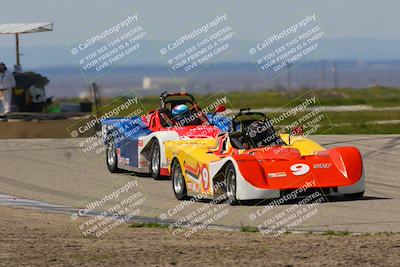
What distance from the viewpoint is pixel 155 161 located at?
2002 centimetres

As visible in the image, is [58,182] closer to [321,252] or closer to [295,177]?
[295,177]

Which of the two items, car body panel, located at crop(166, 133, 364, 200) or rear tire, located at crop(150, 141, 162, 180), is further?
rear tire, located at crop(150, 141, 162, 180)

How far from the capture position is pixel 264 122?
17.4 meters

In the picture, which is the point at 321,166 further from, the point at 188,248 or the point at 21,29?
the point at 21,29

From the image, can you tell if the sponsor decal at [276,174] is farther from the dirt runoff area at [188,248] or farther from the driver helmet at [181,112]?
the driver helmet at [181,112]

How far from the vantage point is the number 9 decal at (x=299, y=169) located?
1595 centimetres

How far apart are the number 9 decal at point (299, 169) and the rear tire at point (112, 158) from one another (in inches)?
249

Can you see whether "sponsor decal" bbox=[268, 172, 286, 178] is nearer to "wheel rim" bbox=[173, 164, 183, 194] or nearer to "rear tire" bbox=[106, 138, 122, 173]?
"wheel rim" bbox=[173, 164, 183, 194]

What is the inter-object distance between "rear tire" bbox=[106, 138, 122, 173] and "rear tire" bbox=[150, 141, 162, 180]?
1.69 metres

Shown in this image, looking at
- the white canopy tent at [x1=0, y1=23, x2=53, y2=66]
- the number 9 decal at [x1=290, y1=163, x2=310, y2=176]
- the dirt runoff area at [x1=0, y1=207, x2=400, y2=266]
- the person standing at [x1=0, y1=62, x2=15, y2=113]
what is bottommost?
the dirt runoff area at [x1=0, y1=207, x2=400, y2=266]

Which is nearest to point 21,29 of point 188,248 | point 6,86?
point 6,86

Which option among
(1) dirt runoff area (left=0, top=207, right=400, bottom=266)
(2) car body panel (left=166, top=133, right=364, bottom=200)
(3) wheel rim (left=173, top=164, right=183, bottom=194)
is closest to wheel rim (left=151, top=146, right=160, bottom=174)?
(3) wheel rim (left=173, top=164, right=183, bottom=194)

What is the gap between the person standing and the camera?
31.6m

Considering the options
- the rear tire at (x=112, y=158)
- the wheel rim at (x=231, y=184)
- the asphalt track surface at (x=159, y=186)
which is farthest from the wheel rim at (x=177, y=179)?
the rear tire at (x=112, y=158)
